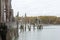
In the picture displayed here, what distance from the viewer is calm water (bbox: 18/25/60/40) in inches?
176

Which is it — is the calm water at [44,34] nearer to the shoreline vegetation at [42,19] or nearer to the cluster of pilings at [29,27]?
the cluster of pilings at [29,27]

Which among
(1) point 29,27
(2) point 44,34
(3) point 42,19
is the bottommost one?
(2) point 44,34

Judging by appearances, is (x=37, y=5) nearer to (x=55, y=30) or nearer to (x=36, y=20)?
(x=36, y=20)

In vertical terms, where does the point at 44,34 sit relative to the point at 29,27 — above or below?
below

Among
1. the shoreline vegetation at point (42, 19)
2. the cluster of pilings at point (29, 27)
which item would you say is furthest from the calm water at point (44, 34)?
the shoreline vegetation at point (42, 19)

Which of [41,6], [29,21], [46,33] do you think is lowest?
[46,33]

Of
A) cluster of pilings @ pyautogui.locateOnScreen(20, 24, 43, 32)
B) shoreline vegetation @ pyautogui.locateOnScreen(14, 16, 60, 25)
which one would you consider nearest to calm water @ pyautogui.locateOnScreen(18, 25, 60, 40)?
cluster of pilings @ pyautogui.locateOnScreen(20, 24, 43, 32)

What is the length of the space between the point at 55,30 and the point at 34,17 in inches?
27.8

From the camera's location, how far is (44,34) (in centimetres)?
477

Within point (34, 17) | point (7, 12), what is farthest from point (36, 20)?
point (7, 12)

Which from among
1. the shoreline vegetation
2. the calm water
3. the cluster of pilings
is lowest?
the calm water

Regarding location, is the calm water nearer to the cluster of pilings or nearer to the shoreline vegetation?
the cluster of pilings

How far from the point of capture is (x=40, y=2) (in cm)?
500

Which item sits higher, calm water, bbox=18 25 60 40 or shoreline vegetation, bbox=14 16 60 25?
shoreline vegetation, bbox=14 16 60 25
